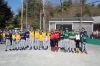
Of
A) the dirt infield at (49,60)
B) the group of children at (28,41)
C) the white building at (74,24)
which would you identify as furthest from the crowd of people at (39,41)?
the white building at (74,24)

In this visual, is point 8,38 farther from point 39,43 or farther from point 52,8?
point 52,8

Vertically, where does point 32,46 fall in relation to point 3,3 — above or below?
below

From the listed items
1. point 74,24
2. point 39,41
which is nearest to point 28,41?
point 39,41

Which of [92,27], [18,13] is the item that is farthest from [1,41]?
[18,13]

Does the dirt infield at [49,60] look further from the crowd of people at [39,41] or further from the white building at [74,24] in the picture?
the white building at [74,24]

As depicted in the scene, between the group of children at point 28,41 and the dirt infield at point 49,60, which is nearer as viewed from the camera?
the dirt infield at point 49,60

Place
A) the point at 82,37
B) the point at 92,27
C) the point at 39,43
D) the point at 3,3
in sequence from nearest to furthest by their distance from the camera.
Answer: the point at 82,37, the point at 39,43, the point at 92,27, the point at 3,3

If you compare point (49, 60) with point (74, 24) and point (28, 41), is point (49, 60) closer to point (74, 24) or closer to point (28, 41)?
point (28, 41)

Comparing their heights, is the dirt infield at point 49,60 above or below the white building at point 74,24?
below

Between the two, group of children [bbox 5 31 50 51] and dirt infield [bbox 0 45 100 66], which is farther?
group of children [bbox 5 31 50 51]

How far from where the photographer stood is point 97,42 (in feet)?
111

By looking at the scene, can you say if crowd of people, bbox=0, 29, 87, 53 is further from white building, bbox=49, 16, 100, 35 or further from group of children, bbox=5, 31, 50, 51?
white building, bbox=49, 16, 100, 35

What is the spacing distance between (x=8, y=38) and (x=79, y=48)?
19.3 ft

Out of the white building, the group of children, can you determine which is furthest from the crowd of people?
the white building
